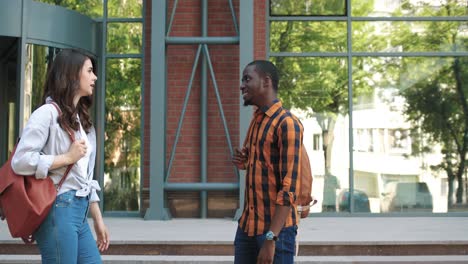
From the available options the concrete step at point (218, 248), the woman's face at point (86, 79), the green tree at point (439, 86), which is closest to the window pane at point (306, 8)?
the green tree at point (439, 86)

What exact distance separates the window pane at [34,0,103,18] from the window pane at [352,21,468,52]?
13.5ft

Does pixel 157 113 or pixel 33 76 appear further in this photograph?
pixel 157 113

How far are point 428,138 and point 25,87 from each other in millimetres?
6212

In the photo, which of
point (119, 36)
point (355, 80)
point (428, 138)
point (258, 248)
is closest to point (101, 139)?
point (119, 36)

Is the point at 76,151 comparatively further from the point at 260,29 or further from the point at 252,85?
the point at 260,29

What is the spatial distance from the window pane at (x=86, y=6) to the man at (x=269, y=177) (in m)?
7.77

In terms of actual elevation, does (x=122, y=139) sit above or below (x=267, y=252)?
above

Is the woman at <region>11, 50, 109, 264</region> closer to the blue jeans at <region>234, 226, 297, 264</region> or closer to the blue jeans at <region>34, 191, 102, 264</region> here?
the blue jeans at <region>34, 191, 102, 264</region>

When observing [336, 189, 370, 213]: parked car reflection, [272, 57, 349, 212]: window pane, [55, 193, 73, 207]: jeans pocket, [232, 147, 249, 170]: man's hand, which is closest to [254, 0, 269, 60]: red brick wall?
[272, 57, 349, 212]: window pane

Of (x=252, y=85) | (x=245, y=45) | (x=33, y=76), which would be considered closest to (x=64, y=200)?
(x=252, y=85)

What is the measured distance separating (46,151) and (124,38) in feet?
25.5

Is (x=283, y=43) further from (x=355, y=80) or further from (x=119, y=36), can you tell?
(x=119, y=36)

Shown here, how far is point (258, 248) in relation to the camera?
3.24m

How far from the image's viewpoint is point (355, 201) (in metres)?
10.4
